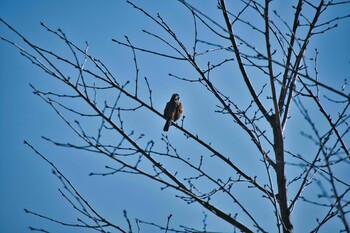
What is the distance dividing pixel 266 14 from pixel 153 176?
5.23 ft

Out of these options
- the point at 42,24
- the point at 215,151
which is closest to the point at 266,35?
the point at 215,151

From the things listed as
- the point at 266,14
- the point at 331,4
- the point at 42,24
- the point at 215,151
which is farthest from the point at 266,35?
the point at 42,24

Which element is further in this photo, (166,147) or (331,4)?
(166,147)

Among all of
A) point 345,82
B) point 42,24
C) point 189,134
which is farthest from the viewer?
point 345,82

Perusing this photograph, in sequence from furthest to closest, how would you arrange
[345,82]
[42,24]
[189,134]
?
[345,82] < [189,134] < [42,24]

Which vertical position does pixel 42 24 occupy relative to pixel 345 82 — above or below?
below

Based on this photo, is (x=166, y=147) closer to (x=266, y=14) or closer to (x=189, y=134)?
(x=189, y=134)

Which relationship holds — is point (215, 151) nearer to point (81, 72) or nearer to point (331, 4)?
point (81, 72)

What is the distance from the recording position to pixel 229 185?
3342 mm

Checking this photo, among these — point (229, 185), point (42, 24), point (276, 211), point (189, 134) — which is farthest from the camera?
point (189, 134)

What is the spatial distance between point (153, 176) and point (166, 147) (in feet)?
2.30

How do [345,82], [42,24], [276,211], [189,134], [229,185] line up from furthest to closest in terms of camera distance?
[345,82]
[189,134]
[229,185]
[42,24]
[276,211]

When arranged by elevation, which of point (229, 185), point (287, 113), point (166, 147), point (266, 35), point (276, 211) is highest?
point (266, 35)

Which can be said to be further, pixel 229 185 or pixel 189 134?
pixel 189 134
